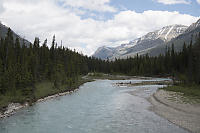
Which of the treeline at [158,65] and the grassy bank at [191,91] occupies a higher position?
the treeline at [158,65]

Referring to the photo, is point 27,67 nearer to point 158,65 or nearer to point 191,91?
point 191,91

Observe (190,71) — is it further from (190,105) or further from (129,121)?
(129,121)

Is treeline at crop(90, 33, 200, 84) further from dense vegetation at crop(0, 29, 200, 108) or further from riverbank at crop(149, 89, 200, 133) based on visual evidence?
riverbank at crop(149, 89, 200, 133)

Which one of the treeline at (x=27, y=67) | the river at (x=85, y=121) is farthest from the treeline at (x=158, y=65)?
the river at (x=85, y=121)

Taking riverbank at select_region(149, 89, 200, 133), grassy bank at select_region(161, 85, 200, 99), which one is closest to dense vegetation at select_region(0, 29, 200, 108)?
grassy bank at select_region(161, 85, 200, 99)

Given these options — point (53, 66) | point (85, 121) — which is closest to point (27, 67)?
point (53, 66)

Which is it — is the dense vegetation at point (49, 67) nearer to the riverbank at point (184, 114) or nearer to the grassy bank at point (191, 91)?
the grassy bank at point (191, 91)

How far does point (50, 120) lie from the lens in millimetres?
23656

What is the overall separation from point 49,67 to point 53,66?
183cm

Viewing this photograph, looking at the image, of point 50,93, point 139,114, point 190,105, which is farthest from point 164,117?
point 50,93

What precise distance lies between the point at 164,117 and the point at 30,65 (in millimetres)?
39507

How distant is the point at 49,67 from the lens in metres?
66.7

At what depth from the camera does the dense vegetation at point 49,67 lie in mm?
35406

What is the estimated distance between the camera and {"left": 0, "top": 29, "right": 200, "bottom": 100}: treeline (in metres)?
36.4
